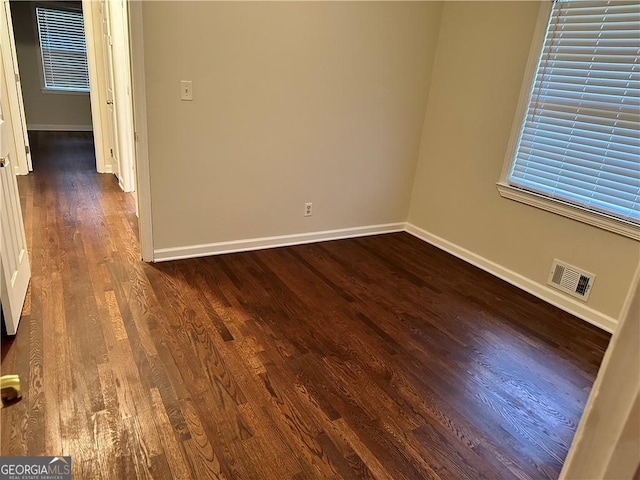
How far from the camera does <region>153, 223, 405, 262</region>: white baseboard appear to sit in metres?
3.10

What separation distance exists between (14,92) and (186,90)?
9.95 feet

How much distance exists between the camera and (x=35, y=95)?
7.49 metres

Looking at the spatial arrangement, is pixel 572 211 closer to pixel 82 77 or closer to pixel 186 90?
pixel 186 90

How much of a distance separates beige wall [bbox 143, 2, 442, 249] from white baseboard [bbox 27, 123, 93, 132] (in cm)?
628

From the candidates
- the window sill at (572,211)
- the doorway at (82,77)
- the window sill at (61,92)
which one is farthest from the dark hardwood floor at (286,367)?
the window sill at (61,92)

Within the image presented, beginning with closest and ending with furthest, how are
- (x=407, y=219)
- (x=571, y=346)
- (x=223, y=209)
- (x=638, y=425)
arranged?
Answer: (x=638, y=425) → (x=571, y=346) → (x=223, y=209) → (x=407, y=219)

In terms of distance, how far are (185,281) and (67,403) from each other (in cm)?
114

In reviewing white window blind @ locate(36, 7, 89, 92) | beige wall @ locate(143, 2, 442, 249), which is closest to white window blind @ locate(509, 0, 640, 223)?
beige wall @ locate(143, 2, 442, 249)

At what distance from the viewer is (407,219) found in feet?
13.5

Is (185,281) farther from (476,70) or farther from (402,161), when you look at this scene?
(476,70)

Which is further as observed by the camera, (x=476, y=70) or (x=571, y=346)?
(x=476, y=70)

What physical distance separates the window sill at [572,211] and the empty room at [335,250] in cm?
1

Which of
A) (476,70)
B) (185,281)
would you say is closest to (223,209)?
(185,281)

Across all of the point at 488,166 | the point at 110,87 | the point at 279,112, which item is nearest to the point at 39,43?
the point at 110,87
